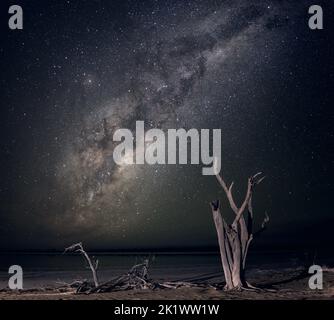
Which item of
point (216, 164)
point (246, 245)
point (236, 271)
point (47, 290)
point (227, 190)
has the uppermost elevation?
point (216, 164)

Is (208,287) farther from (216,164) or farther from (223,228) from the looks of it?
(216,164)

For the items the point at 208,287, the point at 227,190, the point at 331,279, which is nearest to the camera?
the point at 227,190

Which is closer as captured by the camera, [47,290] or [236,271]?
[236,271]

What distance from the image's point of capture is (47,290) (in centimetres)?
1587

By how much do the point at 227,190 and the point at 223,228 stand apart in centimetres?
143

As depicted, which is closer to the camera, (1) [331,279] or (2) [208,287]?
(2) [208,287]

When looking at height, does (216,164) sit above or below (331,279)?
above

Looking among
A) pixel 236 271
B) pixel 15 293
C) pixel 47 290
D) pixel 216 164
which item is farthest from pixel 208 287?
pixel 15 293

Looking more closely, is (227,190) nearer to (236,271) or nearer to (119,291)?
(236,271)
